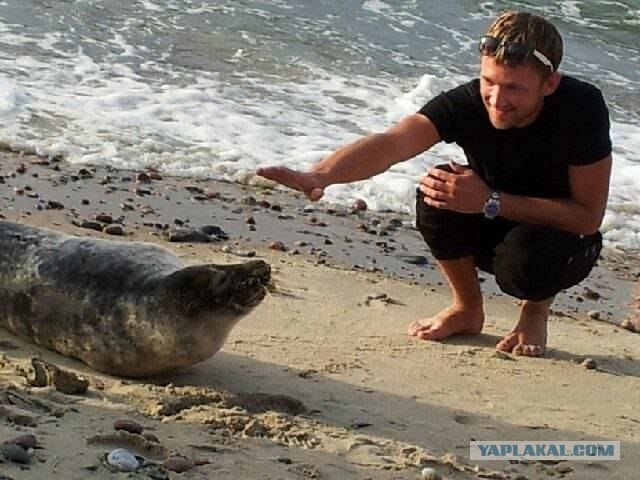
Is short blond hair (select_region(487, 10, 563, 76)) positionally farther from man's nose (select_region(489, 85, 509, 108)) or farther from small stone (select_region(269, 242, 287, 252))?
small stone (select_region(269, 242, 287, 252))

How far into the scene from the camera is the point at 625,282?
5965mm

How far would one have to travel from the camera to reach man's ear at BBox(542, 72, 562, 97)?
4031mm

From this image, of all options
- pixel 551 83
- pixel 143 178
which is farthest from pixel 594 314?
pixel 143 178

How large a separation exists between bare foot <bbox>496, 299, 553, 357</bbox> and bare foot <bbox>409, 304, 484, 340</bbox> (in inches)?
6.2

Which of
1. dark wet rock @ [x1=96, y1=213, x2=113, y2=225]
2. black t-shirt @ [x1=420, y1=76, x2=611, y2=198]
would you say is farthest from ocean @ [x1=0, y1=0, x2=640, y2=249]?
black t-shirt @ [x1=420, y1=76, x2=611, y2=198]

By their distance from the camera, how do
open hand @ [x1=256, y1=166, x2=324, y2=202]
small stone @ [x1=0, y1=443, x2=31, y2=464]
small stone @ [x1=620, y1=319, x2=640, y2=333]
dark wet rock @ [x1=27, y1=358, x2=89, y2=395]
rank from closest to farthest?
small stone @ [x1=0, y1=443, x2=31, y2=464]
dark wet rock @ [x1=27, y1=358, x2=89, y2=395]
open hand @ [x1=256, y1=166, x2=324, y2=202]
small stone @ [x1=620, y1=319, x2=640, y2=333]

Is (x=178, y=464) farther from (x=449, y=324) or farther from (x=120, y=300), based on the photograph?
(x=449, y=324)

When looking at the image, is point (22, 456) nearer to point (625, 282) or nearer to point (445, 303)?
point (445, 303)

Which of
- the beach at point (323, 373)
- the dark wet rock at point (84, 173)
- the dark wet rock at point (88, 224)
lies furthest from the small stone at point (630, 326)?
the dark wet rock at point (84, 173)

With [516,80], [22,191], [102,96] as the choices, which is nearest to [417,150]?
[516,80]

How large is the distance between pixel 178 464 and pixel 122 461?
0.15 meters

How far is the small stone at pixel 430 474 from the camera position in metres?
3.08

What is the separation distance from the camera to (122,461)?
2.79 m

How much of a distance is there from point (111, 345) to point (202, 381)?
296 mm
